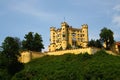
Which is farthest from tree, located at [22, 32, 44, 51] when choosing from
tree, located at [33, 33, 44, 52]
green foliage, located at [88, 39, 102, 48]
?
green foliage, located at [88, 39, 102, 48]

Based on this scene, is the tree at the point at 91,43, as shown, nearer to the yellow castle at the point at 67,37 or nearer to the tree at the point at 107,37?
the tree at the point at 107,37

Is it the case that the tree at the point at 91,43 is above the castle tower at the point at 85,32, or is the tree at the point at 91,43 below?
below

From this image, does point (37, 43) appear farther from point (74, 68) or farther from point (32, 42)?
point (74, 68)

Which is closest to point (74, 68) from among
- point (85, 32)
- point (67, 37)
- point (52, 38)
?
point (67, 37)

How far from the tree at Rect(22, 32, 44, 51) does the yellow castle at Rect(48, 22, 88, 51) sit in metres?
6.95

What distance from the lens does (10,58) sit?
8225cm

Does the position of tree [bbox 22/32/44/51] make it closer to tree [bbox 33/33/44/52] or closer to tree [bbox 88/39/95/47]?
tree [bbox 33/33/44/52]

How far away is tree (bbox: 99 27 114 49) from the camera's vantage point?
308 ft

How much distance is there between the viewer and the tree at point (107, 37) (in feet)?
308

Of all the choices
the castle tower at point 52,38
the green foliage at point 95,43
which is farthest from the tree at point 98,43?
the castle tower at point 52,38

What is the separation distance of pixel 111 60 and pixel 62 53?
39.3ft

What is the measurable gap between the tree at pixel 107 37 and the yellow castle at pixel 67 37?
8.64m

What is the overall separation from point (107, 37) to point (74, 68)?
62.2 feet

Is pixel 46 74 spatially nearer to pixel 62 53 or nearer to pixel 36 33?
pixel 62 53
